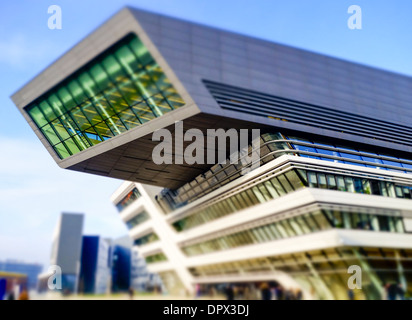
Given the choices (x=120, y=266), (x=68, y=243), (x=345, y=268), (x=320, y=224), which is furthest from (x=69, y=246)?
(x=345, y=268)

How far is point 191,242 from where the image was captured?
4434 centimetres

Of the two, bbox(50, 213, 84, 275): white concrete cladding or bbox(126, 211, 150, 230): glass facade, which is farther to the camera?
bbox(50, 213, 84, 275): white concrete cladding

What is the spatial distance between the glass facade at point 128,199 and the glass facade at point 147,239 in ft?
17.5

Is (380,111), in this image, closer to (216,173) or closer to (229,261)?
(216,173)

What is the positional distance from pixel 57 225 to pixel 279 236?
245 feet

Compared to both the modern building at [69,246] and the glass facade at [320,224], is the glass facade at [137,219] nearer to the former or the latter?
the modern building at [69,246]

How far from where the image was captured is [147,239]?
60.4 m

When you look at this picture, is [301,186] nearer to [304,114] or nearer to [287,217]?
[287,217]

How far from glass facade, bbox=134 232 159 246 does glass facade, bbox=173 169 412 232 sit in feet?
76.4

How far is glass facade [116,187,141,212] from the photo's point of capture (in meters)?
57.5

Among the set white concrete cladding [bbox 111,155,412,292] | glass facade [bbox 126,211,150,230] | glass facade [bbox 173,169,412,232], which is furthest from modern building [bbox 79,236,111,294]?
glass facade [bbox 173,169,412,232]

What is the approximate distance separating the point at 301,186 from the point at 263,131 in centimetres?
456

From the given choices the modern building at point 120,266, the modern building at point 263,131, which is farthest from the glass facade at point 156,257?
the modern building at point 120,266

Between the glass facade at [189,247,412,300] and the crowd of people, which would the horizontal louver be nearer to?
the glass facade at [189,247,412,300]
